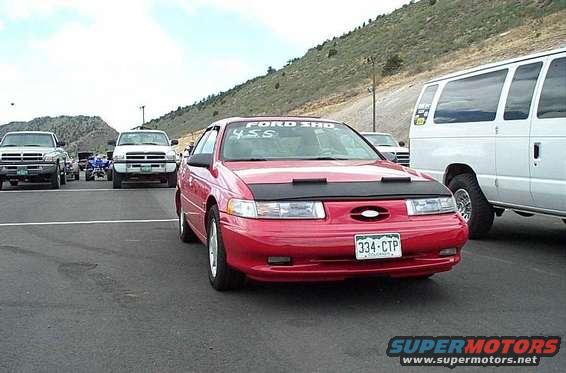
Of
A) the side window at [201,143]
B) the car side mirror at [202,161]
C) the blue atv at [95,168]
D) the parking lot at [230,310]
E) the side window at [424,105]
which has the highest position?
the side window at [424,105]

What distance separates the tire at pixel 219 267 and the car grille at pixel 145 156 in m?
13.8

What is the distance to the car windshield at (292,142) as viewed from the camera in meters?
6.41

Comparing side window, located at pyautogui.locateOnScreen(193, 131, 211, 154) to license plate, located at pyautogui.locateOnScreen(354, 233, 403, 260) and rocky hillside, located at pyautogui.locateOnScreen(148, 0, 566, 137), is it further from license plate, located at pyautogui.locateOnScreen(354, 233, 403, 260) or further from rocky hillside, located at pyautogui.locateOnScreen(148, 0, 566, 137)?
rocky hillside, located at pyautogui.locateOnScreen(148, 0, 566, 137)

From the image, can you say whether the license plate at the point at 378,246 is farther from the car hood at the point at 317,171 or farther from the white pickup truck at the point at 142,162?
the white pickup truck at the point at 142,162

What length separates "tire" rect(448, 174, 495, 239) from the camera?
26.8 feet

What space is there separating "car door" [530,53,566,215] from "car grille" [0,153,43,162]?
50.0 ft

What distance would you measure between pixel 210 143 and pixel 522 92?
3454 millimetres

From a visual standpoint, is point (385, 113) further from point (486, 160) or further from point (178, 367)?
point (178, 367)

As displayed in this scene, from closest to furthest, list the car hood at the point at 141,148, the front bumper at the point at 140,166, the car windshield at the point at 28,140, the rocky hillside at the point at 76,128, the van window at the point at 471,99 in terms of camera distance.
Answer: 1. the van window at the point at 471,99
2. the front bumper at the point at 140,166
3. the car hood at the point at 141,148
4. the car windshield at the point at 28,140
5. the rocky hillside at the point at 76,128

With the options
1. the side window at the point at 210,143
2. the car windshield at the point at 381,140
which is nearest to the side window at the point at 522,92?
the side window at the point at 210,143

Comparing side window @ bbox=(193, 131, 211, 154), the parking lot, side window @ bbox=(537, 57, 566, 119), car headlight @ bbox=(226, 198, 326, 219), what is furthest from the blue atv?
car headlight @ bbox=(226, 198, 326, 219)

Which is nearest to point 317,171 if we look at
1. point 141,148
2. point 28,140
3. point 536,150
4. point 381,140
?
point 536,150

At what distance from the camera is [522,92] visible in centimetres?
739

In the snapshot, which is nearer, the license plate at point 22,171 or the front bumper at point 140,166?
the license plate at point 22,171
